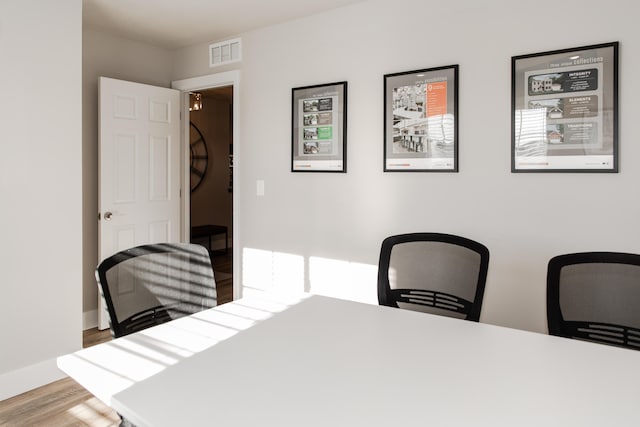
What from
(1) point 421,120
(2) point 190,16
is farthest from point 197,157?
(1) point 421,120

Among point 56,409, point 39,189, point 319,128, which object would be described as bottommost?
point 56,409

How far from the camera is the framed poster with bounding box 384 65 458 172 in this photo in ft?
9.01

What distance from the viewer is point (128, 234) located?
3.83 metres

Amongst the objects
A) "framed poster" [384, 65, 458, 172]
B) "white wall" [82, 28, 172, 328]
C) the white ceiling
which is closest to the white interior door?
"white wall" [82, 28, 172, 328]

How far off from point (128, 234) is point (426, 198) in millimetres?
2494

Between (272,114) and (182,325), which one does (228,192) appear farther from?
(182,325)

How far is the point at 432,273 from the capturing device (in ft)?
6.76

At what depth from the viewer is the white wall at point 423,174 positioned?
235 cm

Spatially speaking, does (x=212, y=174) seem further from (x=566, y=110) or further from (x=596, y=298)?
(x=596, y=298)

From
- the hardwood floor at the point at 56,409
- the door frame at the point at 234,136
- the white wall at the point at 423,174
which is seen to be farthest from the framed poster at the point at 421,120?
the hardwood floor at the point at 56,409

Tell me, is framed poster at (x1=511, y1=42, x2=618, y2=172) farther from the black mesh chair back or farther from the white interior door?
the white interior door

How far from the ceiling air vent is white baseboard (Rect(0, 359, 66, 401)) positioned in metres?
2.60

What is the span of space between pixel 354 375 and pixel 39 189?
2.50m

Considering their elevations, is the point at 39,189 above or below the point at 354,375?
above
